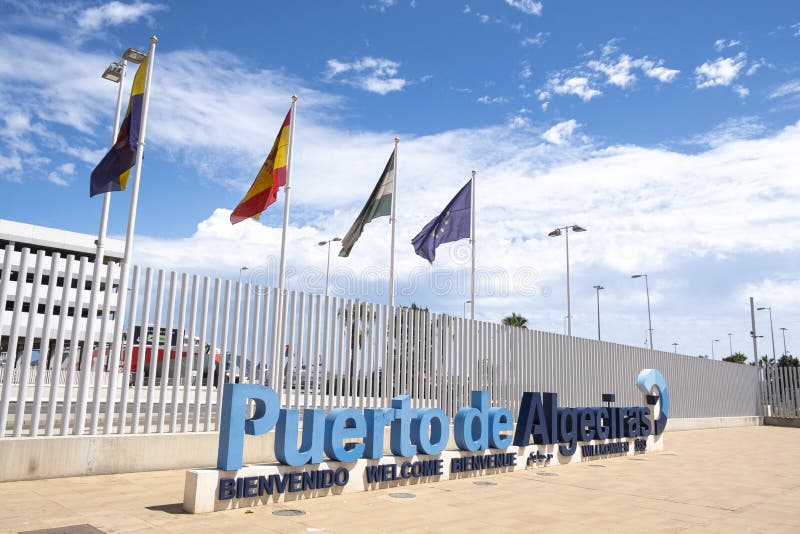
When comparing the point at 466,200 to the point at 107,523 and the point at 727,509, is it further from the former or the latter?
the point at 107,523

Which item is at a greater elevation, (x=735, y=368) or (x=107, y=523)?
(x=735, y=368)

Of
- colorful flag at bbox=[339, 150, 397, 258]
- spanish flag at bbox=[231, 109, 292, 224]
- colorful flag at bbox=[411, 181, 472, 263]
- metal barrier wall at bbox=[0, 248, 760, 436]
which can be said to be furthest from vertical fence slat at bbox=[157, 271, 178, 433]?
colorful flag at bbox=[411, 181, 472, 263]

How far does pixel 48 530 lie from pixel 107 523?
0.64 m

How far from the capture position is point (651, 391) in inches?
741

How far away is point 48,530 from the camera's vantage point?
22.4 feet

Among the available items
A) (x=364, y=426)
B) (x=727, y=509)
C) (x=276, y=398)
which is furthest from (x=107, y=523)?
(x=727, y=509)

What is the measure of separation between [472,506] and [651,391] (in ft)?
37.9

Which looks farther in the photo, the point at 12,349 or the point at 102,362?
the point at 102,362

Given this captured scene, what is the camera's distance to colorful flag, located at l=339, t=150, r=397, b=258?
691 inches

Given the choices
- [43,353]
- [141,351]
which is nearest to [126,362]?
[141,351]

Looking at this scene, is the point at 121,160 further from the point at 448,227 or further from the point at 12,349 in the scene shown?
the point at 448,227

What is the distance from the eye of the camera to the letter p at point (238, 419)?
28.2ft

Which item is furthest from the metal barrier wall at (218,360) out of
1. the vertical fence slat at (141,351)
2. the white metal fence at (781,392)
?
the white metal fence at (781,392)

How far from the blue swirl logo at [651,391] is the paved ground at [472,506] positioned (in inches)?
200
